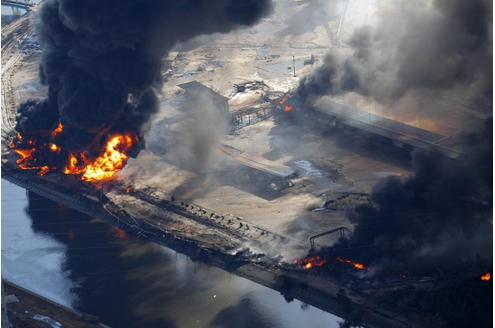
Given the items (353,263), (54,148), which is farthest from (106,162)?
(353,263)

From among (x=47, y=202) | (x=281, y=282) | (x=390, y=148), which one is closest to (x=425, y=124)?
(x=390, y=148)

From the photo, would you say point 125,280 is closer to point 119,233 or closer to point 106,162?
point 119,233

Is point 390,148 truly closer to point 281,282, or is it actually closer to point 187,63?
point 281,282

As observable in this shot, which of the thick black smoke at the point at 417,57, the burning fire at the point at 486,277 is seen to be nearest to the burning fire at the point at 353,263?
the burning fire at the point at 486,277

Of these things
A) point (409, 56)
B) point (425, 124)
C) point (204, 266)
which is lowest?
point (204, 266)

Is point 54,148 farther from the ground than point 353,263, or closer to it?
farther from the ground
